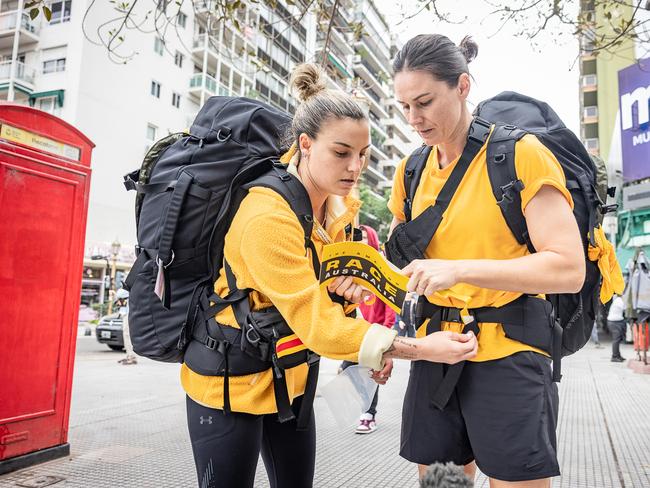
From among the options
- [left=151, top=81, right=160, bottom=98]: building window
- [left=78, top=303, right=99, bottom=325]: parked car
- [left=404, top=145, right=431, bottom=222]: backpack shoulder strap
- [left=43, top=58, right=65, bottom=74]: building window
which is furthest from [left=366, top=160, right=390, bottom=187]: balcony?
Answer: [left=404, top=145, right=431, bottom=222]: backpack shoulder strap

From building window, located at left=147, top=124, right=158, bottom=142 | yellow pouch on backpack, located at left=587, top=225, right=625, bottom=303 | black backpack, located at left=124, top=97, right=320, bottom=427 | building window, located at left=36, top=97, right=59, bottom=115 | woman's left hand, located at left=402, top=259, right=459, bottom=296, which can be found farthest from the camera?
building window, located at left=147, top=124, right=158, bottom=142

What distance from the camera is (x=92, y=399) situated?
21.1 ft

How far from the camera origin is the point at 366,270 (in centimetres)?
169

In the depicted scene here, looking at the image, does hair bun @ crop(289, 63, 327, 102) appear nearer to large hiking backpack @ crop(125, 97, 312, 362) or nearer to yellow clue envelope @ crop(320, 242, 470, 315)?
large hiking backpack @ crop(125, 97, 312, 362)

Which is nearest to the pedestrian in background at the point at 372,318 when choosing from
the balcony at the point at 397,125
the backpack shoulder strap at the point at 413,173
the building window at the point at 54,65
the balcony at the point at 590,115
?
the backpack shoulder strap at the point at 413,173

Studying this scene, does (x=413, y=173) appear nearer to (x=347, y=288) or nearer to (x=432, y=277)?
(x=347, y=288)

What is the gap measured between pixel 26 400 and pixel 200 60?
32.5m

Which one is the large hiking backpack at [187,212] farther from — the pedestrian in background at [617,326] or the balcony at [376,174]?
the balcony at [376,174]

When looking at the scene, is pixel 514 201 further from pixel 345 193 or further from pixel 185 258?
pixel 185 258

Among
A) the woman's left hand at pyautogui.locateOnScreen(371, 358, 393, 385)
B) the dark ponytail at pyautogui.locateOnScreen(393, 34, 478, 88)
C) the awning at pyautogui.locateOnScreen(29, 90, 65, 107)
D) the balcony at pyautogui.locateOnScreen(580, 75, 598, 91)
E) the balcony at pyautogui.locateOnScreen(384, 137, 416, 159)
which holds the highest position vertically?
the balcony at pyautogui.locateOnScreen(384, 137, 416, 159)

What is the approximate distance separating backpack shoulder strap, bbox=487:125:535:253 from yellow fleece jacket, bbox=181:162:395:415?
1.77 feet

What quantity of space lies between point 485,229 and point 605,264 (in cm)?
51

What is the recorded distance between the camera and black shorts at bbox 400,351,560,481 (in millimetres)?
1688

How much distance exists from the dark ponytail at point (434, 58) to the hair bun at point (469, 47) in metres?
0.20
